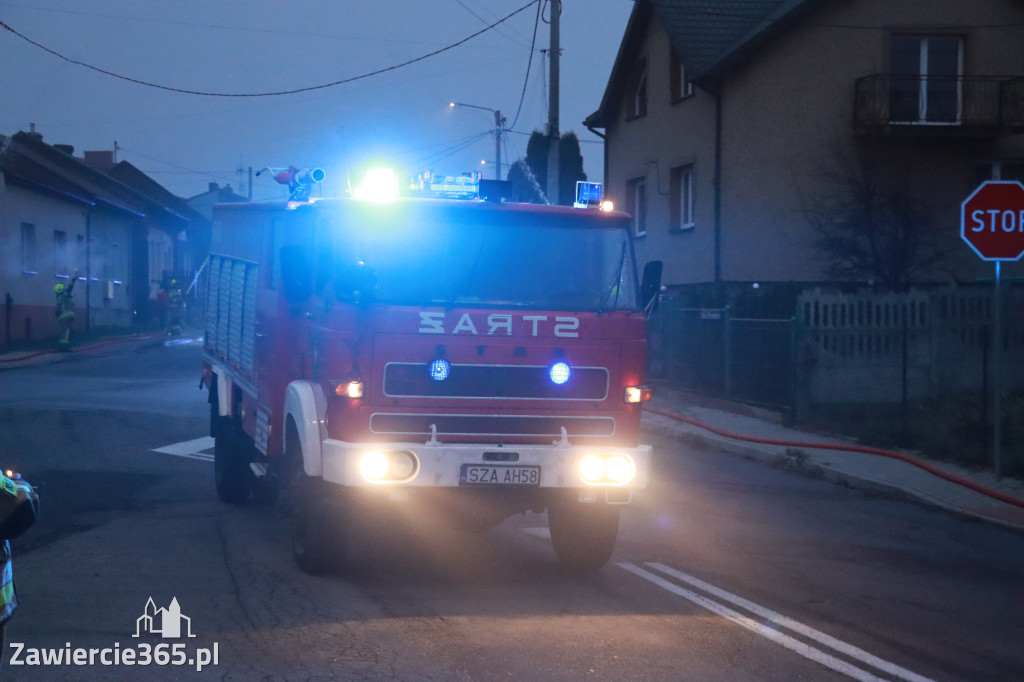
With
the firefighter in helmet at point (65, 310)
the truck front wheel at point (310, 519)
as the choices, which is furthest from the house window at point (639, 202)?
the truck front wheel at point (310, 519)

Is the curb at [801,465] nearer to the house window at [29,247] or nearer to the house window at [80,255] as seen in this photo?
the house window at [29,247]

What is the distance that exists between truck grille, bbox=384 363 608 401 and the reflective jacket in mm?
3114

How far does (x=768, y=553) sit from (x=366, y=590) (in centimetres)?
317

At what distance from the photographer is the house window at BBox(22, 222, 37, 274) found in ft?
112

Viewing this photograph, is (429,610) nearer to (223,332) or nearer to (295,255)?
(295,255)

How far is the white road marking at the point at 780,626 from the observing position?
5.47m

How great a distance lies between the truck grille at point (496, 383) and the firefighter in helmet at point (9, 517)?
3108 millimetres

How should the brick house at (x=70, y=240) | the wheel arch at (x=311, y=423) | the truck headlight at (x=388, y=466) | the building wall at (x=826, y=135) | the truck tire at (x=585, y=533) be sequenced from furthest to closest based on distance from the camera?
the brick house at (x=70, y=240) < the building wall at (x=826, y=135) < the truck tire at (x=585, y=533) < the wheel arch at (x=311, y=423) < the truck headlight at (x=388, y=466)

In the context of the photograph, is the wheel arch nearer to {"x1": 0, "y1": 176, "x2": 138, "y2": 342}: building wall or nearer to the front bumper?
the front bumper

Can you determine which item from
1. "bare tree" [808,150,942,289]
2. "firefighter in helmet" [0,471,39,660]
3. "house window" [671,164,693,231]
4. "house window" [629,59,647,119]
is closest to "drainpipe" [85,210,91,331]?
"house window" [629,59,647,119]

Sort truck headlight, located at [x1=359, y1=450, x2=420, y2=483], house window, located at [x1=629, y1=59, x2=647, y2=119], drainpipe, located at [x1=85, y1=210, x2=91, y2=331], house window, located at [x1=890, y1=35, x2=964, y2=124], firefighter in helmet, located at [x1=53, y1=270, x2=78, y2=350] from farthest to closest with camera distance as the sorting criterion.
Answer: drainpipe, located at [x1=85, y1=210, x2=91, y2=331] → firefighter in helmet, located at [x1=53, y1=270, x2=78, y2=350] → house window, located at [x1=629, y1=59, x2=647, y2=119] → house window, located at [x1=890, y1=35, x2=964, y2=124] → truck headlight, located at [x1=359, y1=450, x2=420, y2=483]

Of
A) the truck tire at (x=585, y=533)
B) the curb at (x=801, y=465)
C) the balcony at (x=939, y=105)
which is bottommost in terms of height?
the curb at (x=801, y=465)

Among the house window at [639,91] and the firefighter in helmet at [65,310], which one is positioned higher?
the house window at [639,91]

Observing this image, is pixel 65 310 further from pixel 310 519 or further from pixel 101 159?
pixel 101 159
